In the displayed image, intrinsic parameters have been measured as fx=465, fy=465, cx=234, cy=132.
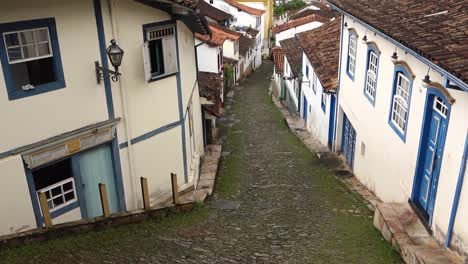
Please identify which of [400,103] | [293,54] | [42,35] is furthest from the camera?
[293,54]

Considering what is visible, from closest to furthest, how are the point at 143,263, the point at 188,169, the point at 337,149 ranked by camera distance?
1. the point at 143,263
2. the point at 188,169
3. the point at 337,149

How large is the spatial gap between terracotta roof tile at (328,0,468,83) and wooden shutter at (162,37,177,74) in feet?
16.4

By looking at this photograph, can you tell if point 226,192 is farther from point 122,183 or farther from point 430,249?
point 430,249

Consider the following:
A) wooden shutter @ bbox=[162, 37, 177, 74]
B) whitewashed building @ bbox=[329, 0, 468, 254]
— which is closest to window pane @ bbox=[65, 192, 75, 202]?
wooden shutter @ bbox=[162, 37, 177, 74]

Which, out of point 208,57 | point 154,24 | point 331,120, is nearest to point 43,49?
point 154,24

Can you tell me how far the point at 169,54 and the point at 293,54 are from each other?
19.2m

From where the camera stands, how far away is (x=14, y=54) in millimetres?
8766

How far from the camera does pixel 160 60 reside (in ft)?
39.0

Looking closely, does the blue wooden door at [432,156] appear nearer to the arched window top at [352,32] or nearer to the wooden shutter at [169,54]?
the arched window top at [352,32]

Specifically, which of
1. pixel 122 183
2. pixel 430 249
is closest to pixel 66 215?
pixel 122 183

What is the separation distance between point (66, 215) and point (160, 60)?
4.40 metres

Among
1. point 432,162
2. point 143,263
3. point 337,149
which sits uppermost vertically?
point 432,162

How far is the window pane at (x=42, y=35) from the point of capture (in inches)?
356

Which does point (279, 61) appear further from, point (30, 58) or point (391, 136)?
point (30, 58)
